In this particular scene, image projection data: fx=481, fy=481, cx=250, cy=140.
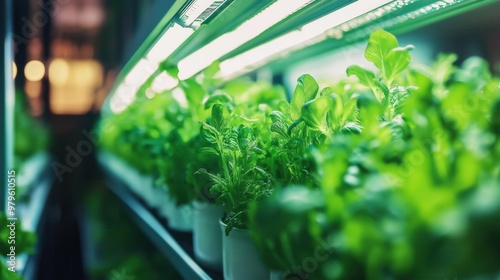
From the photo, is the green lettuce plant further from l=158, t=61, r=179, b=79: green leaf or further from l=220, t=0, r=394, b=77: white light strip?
l=158, t=61, r=179, b=79: green leaf

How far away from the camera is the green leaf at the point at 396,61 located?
75 cm

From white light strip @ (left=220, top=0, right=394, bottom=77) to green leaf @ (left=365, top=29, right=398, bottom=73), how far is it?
25 cm

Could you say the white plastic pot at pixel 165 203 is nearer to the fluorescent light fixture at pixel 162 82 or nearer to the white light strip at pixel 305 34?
the fluorescent light fixture at pixel 162 82

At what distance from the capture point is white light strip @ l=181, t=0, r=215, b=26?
97 centimetres

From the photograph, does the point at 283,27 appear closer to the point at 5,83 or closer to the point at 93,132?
the point at 5,83

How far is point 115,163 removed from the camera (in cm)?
291

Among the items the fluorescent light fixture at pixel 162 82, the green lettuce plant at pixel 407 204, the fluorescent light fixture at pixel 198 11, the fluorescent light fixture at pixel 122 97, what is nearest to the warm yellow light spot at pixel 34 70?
→ the fluorescent light fixture at pixel 122 97

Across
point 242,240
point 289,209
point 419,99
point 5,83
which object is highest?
point 5,83

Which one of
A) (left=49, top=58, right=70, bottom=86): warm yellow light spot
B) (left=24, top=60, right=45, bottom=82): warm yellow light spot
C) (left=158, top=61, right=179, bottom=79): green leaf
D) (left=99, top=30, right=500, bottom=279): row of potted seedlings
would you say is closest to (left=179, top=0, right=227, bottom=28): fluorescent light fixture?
(left=158, top=61, right=179, bottom=79): green leaf

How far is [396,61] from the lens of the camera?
2.50 ft

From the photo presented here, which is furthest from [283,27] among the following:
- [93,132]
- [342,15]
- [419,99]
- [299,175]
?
[93,132]

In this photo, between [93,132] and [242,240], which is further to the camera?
[93,132]

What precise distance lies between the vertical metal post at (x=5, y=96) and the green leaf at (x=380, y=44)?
4.02ft

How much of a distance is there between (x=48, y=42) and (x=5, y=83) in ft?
7.88
